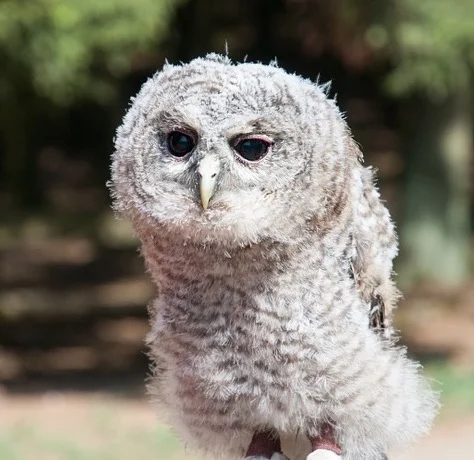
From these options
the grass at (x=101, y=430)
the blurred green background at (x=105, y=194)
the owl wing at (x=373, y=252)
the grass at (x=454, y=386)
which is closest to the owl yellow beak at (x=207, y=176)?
the owl wing at (x=373, y=252)

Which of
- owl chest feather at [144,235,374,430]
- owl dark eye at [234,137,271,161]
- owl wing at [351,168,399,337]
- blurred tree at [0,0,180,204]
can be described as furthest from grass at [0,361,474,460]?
owl dark eye at [234,137,271,161]

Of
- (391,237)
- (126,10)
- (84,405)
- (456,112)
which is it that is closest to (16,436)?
(84,405)

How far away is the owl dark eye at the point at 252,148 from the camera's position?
107 inches

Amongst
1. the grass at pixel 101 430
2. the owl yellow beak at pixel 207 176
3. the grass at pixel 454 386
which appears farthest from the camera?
the grass at pixel 454 386

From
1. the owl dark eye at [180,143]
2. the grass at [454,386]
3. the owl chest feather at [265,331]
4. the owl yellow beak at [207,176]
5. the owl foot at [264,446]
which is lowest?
the owl foot at [264,446]

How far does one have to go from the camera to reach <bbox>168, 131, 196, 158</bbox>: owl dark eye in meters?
2.75

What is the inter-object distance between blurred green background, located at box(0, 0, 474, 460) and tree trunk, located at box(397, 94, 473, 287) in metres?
0.02

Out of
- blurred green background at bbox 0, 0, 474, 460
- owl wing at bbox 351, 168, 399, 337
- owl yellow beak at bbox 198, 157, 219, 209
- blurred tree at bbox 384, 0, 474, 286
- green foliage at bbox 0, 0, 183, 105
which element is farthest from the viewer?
blurred tree at bbox 384, 0, 474, 286

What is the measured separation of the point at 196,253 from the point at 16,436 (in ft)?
19.7

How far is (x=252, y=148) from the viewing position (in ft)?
8.98

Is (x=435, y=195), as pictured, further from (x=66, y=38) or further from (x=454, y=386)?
(x=66, y=38)

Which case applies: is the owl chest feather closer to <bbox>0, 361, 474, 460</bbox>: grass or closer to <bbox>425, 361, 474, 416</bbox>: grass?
<bbox>0, 361, 474, 460</bbox>: grass

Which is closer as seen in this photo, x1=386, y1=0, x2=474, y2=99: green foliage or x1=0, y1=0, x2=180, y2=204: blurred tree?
x1=0, y1=0, x2=180, y2=204: blurred tree

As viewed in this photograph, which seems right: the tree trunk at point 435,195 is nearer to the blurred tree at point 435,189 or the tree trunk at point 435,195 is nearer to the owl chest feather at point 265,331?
the blurred tree at point 435,189
